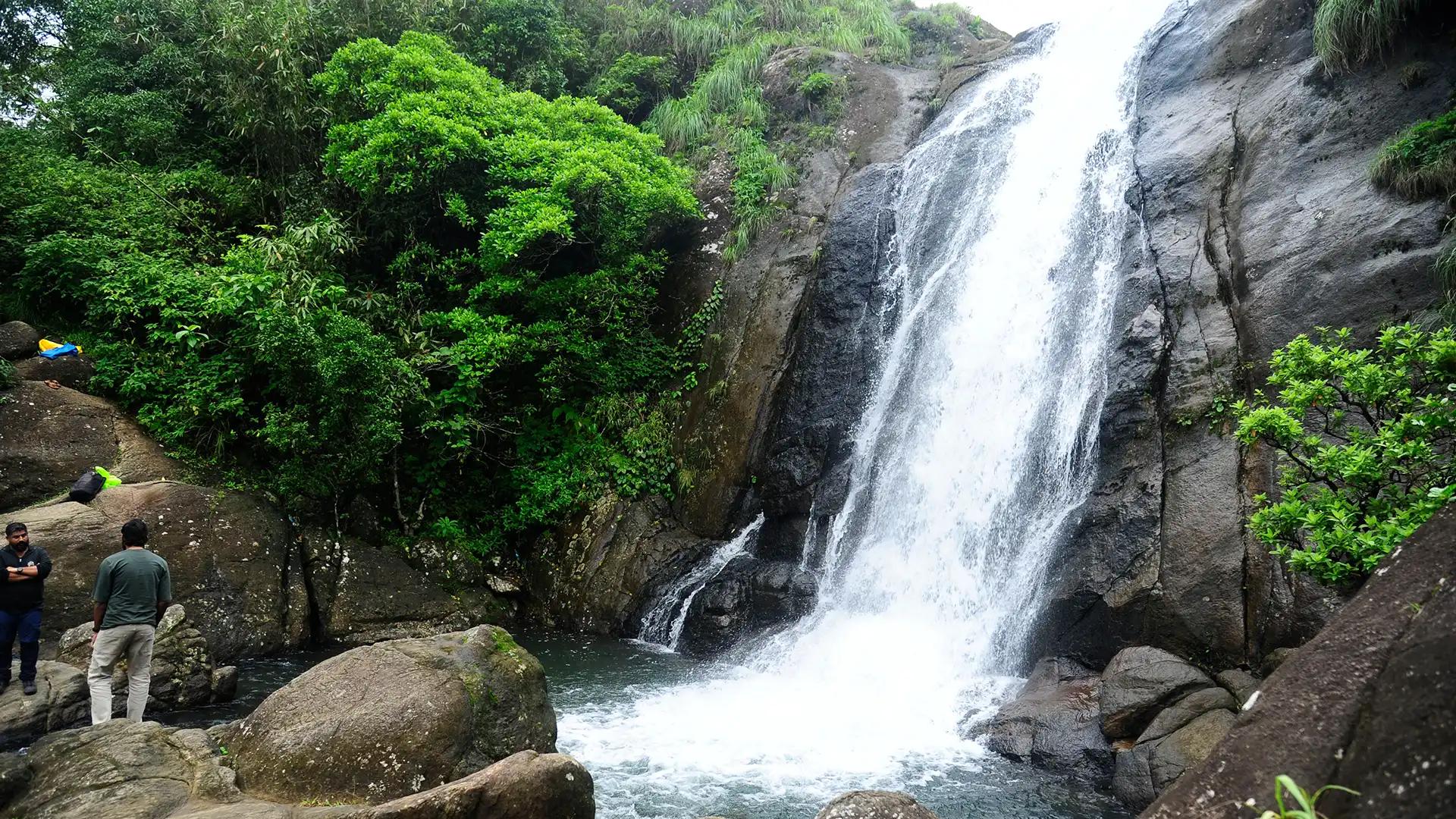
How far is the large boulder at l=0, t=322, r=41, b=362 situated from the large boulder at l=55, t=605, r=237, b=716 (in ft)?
17.4

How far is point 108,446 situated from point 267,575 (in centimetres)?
284

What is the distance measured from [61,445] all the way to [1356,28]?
60.5 feet

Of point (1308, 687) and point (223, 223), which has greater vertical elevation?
point (223, 223)

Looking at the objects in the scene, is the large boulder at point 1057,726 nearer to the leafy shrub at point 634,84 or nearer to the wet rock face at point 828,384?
the wet rock face at point 828,384

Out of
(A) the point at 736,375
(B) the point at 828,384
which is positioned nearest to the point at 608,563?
(A) the point at 736,375

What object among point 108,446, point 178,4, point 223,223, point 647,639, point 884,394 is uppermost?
point 178,4

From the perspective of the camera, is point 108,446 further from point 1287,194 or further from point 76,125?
point 1287,194

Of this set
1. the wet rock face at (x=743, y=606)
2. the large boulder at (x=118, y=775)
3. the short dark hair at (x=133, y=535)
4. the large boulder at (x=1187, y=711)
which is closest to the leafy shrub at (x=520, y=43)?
the wet rock face at (x=743, y=606)

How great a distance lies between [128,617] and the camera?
6473mm

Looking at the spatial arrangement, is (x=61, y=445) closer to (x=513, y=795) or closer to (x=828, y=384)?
(x=513, y=795)

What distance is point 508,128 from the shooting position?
14.8m

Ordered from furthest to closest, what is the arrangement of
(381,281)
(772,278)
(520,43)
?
(520,43)
(381,281)
(772,278)

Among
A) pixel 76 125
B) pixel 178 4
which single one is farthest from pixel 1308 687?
pixel 178 4

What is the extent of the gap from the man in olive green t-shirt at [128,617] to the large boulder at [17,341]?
7.20m
